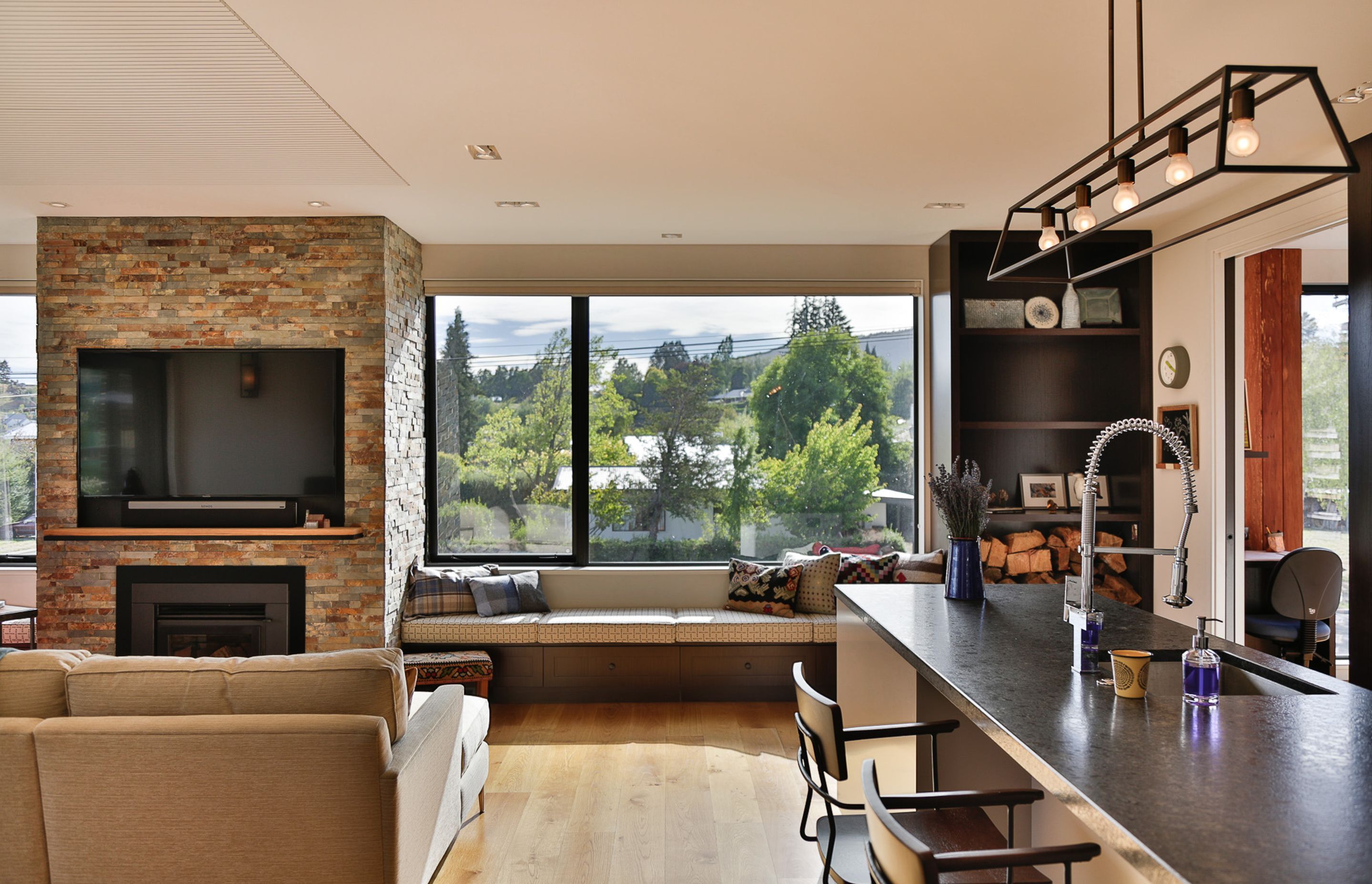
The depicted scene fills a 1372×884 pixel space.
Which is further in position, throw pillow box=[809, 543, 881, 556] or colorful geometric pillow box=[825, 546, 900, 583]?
throw pillow box=[809, 543, 881, 556]

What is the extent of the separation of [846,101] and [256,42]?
186cm

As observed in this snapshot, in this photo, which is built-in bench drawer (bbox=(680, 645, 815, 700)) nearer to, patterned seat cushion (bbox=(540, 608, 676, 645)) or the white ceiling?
patterned seat cushion (bbox=(540, 608, 676, 645))

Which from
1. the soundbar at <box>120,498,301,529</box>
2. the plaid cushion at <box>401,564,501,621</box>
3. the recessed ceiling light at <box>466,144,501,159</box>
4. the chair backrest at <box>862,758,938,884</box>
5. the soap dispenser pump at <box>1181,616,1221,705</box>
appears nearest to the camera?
the chair backrest at <box>862,758,938,884</box>

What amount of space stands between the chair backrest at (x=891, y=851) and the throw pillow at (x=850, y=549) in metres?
3.97

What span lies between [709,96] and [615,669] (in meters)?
3.15

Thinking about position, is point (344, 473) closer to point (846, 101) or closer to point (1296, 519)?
point (846, 101)

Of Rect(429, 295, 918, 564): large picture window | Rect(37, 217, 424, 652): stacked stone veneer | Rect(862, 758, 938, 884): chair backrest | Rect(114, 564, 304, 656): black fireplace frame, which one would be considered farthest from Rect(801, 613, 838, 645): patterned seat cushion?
Rect(862, 758, 938, 884): chair backrest

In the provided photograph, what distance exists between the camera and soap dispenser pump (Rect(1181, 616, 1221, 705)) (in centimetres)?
176

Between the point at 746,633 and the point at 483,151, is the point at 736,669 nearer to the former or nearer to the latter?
the point at 746,633

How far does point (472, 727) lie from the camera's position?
3.23 meters

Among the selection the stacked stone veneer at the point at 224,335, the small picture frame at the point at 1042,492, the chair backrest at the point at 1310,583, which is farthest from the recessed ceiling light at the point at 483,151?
the chair backrest at the point at 1310,583

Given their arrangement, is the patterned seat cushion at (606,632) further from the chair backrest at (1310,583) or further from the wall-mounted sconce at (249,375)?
the chair backrest at (1310,583)

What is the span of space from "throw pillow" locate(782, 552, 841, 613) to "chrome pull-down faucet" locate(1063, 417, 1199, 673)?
9.49 ft

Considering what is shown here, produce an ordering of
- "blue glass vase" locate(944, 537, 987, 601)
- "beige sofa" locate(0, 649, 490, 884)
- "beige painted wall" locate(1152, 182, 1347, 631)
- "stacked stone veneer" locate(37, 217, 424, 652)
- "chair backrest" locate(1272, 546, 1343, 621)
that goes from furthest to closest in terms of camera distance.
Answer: "stacked stone veneer" locate(37, 217, 424, 652)
"chair backrest" locate(1272, 546, 1343, 621)
"beige painted wall" locate(1152, 182, 1347, 631)
"blue glass vase" locate(944, 537, 987, 601)
"beige sofa" locate(0, 649, 490, 884)
